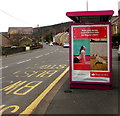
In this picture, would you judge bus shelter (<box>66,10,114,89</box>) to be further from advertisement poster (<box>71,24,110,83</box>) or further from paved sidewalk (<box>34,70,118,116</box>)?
paved sidewalk (<box>34,70,118,116</box>)

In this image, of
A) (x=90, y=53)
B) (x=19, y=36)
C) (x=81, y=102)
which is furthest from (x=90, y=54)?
(x=19, y=36)

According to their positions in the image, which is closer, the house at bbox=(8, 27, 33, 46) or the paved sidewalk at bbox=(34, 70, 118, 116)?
the paved sidewalk at bbox=(34, 70, 118, 116)

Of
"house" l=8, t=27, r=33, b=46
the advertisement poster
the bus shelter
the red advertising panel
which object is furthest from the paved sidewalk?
"house" l=8, t=27, r=33, b=46

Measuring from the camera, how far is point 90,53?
20.7ft

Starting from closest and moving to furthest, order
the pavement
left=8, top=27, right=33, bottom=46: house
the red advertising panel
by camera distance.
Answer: the pavement → the red advertising panel → left=8, top=27, right=33, bottom=46: house

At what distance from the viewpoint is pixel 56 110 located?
4516 mm

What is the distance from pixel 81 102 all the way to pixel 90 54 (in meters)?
1.87

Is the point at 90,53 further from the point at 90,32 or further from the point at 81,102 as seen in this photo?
the point at 81,102

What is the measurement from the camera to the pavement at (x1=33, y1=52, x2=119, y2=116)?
14.5ft

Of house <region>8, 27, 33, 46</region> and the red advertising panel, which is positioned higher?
house <region>8, 27, 33, 46</region>

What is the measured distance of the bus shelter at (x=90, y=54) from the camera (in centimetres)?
611

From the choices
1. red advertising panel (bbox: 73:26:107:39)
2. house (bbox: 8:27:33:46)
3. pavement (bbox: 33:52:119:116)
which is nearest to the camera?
pavement (bbox: 33:52:119:116)

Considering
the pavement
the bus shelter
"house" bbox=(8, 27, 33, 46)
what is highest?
"house" bbox=(8, 27, 33, 46)

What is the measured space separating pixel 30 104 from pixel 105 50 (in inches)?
115
